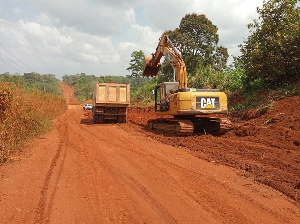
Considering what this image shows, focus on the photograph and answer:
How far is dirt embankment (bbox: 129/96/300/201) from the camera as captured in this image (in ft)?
17.6

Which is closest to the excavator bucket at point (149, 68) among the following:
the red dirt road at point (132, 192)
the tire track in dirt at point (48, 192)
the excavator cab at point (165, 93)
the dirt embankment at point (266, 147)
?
the excavator cab at point (165, 93)

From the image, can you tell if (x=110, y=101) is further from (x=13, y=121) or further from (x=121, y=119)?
(x=13, y=121)

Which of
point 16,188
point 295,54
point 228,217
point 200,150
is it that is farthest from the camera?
point 295,54

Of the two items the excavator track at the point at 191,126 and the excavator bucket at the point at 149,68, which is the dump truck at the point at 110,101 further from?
the excavator track at the point at 191,126

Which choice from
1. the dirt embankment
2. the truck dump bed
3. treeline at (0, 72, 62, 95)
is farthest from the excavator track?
treeline at (0, 72, 62, 95)

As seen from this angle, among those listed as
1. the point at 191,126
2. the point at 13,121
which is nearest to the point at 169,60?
the point at 191,126

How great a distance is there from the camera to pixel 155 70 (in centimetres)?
1374

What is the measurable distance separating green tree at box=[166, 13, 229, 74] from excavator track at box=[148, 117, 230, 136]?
20.1 metres

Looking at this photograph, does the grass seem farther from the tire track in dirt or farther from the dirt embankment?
the dirt embankment

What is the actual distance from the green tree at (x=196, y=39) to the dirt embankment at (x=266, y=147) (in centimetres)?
1955

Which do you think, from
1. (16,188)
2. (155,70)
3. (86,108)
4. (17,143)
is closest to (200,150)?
(16,188)

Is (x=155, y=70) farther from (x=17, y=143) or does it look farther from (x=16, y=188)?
(x=16, y=188)

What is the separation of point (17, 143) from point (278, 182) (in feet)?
23.9

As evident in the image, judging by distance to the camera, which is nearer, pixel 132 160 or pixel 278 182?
pixel 278 182
